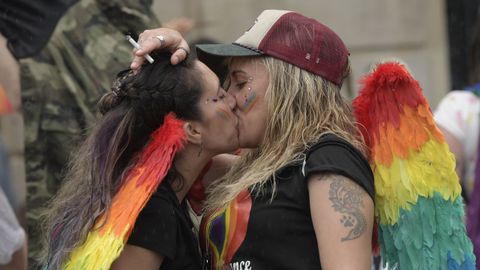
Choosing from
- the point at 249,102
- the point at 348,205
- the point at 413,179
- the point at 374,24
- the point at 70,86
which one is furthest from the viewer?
the point at 374,24

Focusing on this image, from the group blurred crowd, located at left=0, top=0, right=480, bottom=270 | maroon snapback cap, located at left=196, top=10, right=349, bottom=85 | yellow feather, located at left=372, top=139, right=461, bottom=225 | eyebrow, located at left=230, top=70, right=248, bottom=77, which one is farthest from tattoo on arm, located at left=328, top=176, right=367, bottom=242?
blurred crowd, located at left=0, top=0, right=480, bottom=270

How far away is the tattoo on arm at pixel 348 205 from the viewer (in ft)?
10.7

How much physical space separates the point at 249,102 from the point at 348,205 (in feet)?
1.78

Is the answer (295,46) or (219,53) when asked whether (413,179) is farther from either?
(219,53)

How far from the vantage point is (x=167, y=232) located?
332 centimetres

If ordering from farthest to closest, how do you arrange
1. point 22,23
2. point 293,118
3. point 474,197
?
1. point 474,197
2. point 22,23
3. point 293,118

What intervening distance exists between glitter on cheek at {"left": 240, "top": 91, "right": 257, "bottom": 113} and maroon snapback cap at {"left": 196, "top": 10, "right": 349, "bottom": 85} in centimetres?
14

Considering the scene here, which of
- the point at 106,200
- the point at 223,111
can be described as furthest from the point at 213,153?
the point at 106,200

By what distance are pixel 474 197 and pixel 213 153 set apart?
1624 mm

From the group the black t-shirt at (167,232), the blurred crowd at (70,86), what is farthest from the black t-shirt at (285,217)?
the blurred crowd at (70,86)

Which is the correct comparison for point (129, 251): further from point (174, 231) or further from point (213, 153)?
point (213, 153)

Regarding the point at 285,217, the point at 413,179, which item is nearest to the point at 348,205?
the point at 285,217

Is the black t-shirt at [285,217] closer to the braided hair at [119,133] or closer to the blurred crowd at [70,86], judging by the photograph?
the braided hair at [119,133]

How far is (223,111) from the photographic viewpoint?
3549 mm
